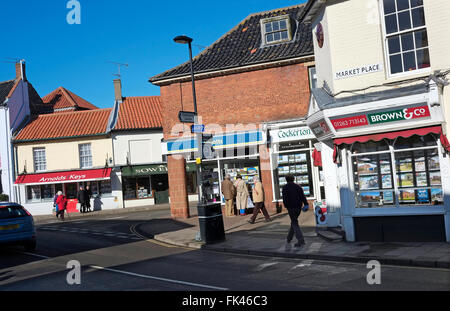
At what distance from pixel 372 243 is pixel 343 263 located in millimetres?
2136

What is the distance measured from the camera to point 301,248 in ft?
36.2

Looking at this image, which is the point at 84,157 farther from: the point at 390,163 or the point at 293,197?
the point at 390,163

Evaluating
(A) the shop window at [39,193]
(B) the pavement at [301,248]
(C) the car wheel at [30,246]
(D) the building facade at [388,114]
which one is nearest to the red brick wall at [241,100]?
(B) the pavement at [301,248]

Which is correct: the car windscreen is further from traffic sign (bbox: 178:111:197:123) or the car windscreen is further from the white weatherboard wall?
the white weatherboard wall

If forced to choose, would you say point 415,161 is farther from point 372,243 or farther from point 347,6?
point 347,6

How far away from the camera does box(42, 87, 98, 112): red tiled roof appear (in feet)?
131

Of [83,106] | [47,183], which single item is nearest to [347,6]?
[47,183]

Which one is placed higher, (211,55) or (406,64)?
(211,55)

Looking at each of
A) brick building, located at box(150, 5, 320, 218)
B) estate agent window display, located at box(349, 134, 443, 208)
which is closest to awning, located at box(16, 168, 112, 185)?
brick building, located at box(150, 5, 320, 218)

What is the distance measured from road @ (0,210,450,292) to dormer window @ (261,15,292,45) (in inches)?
456

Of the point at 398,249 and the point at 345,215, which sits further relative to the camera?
the point at 345,215

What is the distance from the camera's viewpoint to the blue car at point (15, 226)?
1268 centimetres

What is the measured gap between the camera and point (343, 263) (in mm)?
9320
